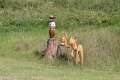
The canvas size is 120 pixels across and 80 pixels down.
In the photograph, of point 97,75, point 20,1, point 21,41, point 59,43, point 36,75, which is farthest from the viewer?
point 20,1

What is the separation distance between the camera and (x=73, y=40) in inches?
700

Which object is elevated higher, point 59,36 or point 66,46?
point 66,46

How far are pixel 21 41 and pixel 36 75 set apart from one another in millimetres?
6124

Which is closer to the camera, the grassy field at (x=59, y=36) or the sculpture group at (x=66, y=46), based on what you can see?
the grassy field at (x=59, y=36)

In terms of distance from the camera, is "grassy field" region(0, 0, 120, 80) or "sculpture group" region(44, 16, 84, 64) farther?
"sculpture group" region(44, 16, 84, 64)

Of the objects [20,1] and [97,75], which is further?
[20,1]

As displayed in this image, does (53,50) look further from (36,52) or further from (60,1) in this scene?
(60,1)

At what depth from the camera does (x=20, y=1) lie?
2558cm

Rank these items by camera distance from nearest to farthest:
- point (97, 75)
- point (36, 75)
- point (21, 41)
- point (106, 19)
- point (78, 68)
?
point (36, 75)
point (97, 75)
point (78, 68)
point (21, 41)
point (106, 19)

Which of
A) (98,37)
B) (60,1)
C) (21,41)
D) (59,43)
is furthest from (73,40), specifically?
(60,1)

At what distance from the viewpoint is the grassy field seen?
609 inches

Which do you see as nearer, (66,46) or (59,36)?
(66,46)

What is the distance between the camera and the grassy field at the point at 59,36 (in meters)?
15.5

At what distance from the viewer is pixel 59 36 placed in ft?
67.7
